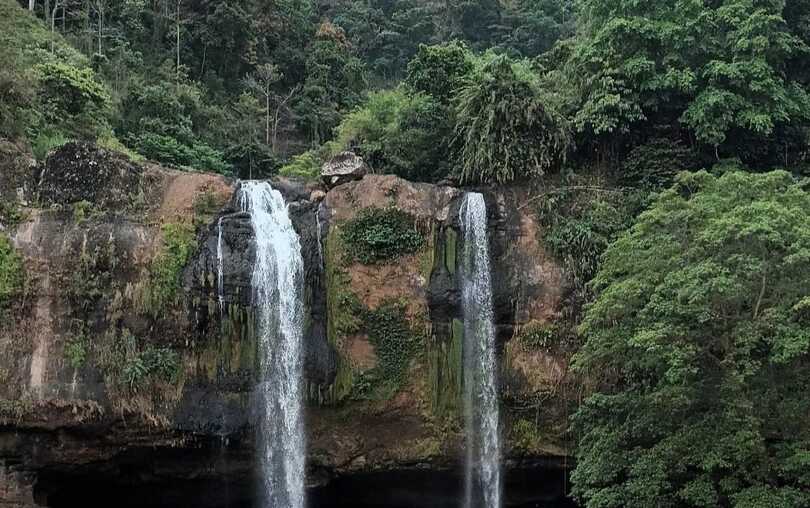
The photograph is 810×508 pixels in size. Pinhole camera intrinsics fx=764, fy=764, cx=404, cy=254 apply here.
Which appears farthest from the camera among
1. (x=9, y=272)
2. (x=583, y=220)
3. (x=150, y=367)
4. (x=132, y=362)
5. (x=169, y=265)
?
(x=583, y=220)

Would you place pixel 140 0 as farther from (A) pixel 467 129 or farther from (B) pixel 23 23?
(A) pixel 467 129

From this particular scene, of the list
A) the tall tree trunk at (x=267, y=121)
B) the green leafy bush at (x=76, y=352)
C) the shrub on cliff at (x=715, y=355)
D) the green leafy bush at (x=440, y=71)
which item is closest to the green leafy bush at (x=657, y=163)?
the shrub on cliff at (x=715, y=355)

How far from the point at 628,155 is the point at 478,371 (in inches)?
241

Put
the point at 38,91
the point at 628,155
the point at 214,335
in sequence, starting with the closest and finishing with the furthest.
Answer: the point at 214,335 → the point at 628,155 → the point at 38,91

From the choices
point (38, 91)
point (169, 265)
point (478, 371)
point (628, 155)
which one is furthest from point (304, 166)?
point (478, 371)

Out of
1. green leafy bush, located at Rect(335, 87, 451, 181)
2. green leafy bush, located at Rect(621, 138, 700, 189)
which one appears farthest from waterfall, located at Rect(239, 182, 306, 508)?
green leafy bush, located at Rect(621, 138, 700, 189)

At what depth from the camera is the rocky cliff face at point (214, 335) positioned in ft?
46.1

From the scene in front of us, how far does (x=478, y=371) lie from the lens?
51.1 ft

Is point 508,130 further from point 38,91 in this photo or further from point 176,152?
point 176,152

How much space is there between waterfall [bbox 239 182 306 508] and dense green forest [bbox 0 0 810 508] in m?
4.62

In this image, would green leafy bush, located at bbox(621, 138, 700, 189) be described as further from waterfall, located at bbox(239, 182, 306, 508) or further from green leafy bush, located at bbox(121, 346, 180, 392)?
green leafy bush, located at bbox(121, 346, 180, 392)

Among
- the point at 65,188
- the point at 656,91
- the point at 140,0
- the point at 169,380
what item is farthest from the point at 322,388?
the point at 140,0

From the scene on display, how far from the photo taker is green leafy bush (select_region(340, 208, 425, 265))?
50.8ft

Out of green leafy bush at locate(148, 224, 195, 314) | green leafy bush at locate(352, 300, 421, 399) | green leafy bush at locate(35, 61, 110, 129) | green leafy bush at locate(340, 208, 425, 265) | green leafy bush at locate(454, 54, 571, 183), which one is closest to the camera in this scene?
green leafy bush at locate(148, 224, 195, 314)
